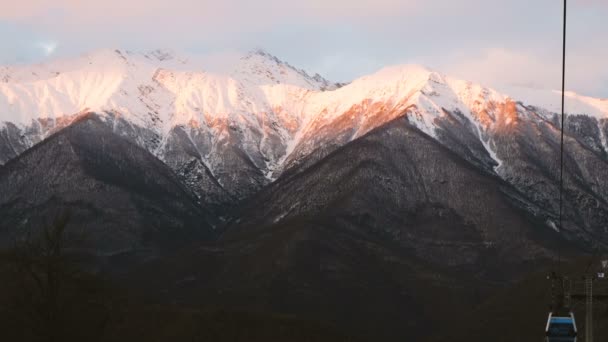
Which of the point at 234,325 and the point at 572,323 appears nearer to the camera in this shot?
the point at 572,323

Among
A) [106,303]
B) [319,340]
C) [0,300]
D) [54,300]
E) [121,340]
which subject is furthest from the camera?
[319,340]

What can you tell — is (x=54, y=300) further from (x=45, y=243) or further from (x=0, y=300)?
(x=0, y=300)

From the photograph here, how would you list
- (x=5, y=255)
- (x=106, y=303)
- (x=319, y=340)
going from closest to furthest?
1. (x=5, y=255)
2. (x=106, y=303)
3. (x=319, y=340)

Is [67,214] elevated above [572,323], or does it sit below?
above

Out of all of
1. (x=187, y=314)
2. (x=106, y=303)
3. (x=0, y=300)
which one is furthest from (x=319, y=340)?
(x=106, y=303)

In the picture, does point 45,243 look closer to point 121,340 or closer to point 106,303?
point 106,303

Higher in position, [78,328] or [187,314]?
[78,328]

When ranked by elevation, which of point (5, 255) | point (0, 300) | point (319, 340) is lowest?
point (319, 340)

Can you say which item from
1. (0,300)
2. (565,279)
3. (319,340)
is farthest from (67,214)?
(319,340)

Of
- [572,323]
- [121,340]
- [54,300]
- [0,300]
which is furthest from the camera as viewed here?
[121,340]
